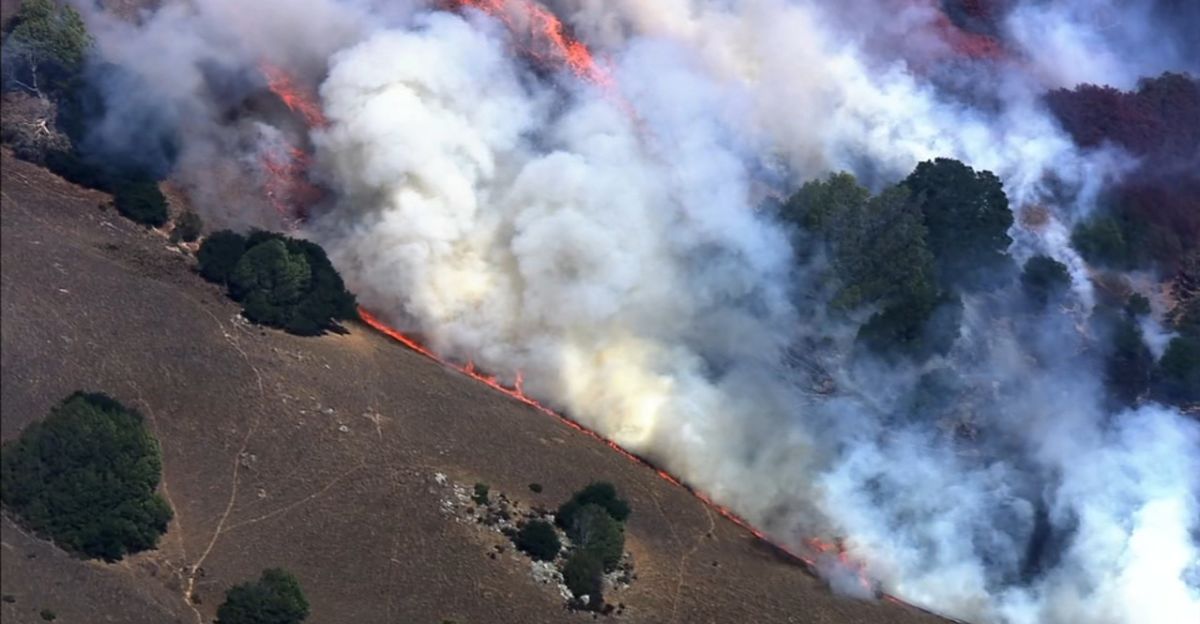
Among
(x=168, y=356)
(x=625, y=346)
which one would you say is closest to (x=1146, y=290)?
(x=625, y=346)

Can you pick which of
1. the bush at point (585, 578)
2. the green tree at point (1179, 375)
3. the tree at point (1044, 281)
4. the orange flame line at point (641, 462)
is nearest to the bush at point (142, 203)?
the orange flame line at point (641, 462)

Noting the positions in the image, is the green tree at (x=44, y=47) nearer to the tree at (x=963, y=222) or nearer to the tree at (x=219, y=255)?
the tree at (x=219, y=255)

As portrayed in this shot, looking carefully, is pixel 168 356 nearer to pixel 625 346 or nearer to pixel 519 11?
pixel 625 346

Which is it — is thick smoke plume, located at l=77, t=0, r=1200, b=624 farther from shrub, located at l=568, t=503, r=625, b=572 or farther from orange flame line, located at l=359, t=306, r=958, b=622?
shrub, located at l=568, t=503, r=625, b=572

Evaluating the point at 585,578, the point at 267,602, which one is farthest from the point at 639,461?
the point at 267,602

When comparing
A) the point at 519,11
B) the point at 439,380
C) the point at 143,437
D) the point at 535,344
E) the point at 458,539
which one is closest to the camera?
the point at 143,437

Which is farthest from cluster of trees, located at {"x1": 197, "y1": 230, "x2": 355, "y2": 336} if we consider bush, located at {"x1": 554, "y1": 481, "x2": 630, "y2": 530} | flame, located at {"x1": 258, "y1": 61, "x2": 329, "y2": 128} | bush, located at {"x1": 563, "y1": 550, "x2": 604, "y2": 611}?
bush, located at {"x1": 563, "y1": 550, "x2": 604, "y2": 611}
